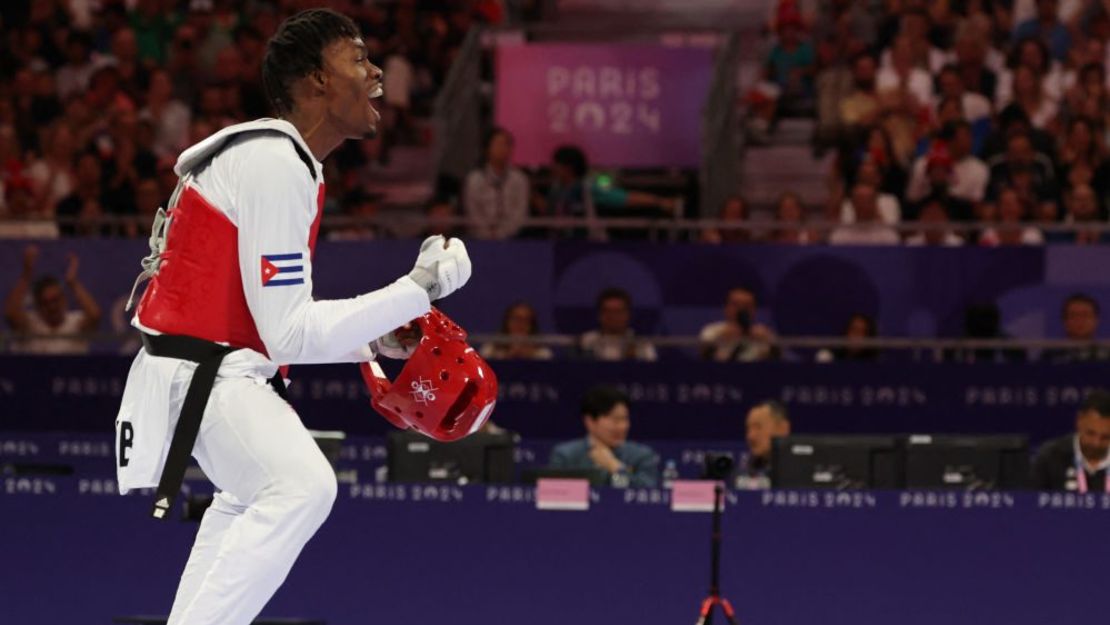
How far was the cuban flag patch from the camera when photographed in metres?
4.87

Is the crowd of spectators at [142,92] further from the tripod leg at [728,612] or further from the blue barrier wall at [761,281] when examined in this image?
the tripod leg at [728,612]

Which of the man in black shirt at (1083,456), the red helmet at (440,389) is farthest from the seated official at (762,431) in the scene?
the red helmet at (440,389)

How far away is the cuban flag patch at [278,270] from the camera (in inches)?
192

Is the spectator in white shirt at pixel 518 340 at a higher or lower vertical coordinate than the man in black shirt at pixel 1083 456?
higher

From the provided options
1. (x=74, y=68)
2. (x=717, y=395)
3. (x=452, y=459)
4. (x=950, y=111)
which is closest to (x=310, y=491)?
(x=452, y=459)

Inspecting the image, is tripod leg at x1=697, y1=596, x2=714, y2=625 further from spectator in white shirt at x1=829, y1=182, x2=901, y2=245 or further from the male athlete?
spectator in white shirt at x1=829, y1=182, x2=901, y2=245

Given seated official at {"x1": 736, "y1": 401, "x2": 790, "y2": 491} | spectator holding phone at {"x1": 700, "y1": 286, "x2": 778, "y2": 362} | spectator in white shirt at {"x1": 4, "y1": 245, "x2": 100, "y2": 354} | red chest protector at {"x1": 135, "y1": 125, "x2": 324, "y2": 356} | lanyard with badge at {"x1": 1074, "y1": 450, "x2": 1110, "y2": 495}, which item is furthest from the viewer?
spectator in white shirt at {"x1": 4, "y1": 245, "x2": 100, "y2": 354}

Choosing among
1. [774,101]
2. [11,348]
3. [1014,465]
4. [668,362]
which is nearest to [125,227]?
[11,348]

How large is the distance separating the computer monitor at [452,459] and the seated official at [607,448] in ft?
2.75

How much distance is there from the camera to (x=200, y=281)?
199 inches

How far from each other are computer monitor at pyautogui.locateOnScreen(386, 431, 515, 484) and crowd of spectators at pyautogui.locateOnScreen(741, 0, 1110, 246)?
4.19m

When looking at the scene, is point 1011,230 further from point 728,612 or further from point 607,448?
point 728,612

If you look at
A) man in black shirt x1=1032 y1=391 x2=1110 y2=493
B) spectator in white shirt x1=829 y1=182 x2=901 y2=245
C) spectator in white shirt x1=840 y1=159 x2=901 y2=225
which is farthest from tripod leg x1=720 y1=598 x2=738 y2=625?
spectator in white shirt x1=840 y1=159 x2=901 y2=225

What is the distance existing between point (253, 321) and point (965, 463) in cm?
488
